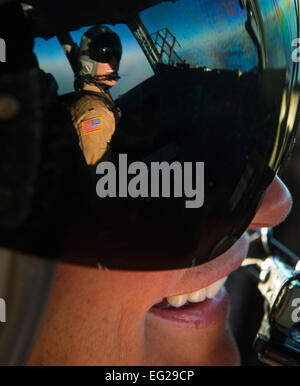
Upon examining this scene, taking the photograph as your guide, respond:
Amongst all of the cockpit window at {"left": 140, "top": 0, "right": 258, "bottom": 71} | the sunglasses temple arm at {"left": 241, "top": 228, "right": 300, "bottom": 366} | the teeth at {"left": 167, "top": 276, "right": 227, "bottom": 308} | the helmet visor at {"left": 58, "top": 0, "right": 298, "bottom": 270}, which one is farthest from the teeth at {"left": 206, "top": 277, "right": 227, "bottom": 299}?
the cockpit window at {"left": 140, "top": 0, "right": 258, "bottom": 71}

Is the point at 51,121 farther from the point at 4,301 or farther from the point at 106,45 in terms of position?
the point at 4,301

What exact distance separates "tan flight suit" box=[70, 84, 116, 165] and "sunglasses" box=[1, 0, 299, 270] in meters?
0.01

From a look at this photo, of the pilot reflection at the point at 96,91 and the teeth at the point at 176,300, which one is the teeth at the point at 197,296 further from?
the pilot reflection at the point at 96,91

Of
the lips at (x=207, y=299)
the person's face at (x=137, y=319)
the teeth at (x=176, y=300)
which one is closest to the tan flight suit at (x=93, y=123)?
the person's face at (x=137, y=319)

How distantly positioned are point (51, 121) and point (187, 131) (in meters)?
0.15

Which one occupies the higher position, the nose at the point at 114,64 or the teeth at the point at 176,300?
Result: the nose at the point at 114,64

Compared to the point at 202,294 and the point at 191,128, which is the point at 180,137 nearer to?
the point at 191,128

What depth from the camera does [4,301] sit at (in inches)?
20.7

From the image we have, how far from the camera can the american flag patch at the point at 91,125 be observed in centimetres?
47

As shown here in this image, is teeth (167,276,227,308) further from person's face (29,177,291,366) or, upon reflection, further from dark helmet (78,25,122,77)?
dark helmet (78,25,122,77)

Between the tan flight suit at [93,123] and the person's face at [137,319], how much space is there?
0.16 meters

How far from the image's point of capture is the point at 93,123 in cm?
48

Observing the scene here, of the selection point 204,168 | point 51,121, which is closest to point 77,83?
point 51,121

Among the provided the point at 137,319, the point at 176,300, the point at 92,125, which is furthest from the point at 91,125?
the point at 176,300
